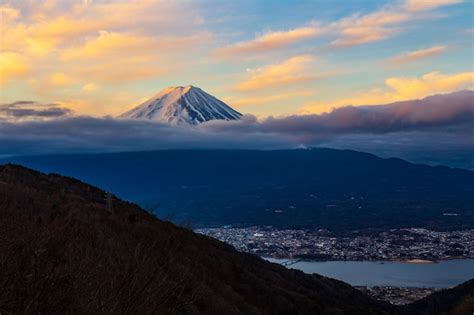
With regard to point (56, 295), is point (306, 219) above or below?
below

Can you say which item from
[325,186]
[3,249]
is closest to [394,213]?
[325,186]

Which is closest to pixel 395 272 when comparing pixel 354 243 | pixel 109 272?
pixel 354 243

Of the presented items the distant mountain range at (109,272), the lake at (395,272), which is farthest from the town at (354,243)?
the distant mountain range at (109,272)

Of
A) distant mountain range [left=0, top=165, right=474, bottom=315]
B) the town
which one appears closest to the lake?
the town

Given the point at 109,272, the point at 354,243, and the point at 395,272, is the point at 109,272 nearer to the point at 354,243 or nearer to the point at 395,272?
the point at 395,272

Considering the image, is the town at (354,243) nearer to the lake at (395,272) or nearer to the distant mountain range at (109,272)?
the lake at (395,272)

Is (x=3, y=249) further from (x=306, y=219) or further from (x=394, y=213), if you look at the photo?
(x=394, y=213)

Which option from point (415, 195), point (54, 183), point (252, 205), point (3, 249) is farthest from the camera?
point (415, 195)

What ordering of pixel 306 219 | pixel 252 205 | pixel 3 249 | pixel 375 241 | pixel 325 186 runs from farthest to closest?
pixel 325 186 < pixel 252 205 < pixel 306 219 < pixel 375 241 < pixel 3 249
